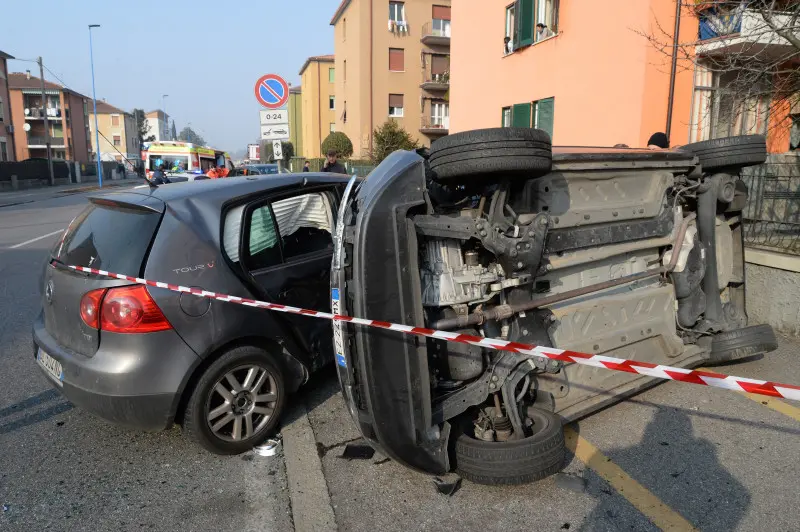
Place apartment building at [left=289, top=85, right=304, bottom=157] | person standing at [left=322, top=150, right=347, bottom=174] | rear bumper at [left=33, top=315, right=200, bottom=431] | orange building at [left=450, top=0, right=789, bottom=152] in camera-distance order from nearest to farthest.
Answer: rear bumper at [left=33, top=315, right=200, bottom=431]
orange building at [left=450, top=0, right=789, bottom=152]
person standing at [left=322, top=150, right=347, bottom=174]
apartment building at [left=289, top=85, right=304, bottom=157]

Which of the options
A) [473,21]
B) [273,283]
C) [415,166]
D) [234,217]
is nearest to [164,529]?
[273,283]

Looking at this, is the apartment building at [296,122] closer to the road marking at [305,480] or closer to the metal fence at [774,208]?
the metal fence at [774,208]

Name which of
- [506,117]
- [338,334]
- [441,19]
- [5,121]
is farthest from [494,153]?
[5,121]

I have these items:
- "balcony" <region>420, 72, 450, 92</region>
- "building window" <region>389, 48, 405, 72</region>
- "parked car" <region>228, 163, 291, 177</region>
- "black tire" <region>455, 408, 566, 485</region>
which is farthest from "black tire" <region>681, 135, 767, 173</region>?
"building window" <region>389, 48, 405, 72</region>

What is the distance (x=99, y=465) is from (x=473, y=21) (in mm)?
17621

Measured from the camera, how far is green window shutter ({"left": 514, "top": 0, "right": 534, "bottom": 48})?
46.9 ft

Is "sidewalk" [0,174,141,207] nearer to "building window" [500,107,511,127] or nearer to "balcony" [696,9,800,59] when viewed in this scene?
"building window" [500,107,511,127]

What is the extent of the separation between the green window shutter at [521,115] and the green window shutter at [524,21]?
155 cm

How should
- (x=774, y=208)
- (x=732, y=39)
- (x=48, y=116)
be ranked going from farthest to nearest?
(x=48, y=116), (x=732, y=39), (x=774, y=208)

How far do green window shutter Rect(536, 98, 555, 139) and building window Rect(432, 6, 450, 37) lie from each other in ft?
90.1

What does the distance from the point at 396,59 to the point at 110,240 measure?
125ft

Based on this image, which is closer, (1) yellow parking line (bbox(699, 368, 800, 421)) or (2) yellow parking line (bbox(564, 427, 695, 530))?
(2) yellow parking line (bbox(564, 427, 695, 530))

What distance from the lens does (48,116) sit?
216ft

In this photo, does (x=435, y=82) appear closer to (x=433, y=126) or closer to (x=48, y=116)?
(x=433, y=126)
